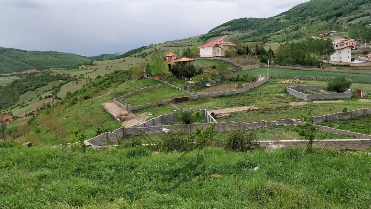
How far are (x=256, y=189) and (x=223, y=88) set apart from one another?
113 feet

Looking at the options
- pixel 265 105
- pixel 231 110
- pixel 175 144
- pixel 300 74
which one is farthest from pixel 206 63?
pixel 175 144

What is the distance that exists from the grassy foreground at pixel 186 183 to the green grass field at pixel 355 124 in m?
13.3

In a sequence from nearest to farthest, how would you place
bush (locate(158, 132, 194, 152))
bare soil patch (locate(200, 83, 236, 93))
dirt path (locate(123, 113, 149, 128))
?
bush (locate(158, 132, 194, 152)), dirt path (locate(123, 113, 149, 128)), bare soil patch (locate(200, 83, 236, 93))

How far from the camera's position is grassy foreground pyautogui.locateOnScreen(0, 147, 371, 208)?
6633 millimetres

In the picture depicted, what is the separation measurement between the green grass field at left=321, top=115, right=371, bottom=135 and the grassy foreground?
13.3 meters

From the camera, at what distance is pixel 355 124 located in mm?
22531

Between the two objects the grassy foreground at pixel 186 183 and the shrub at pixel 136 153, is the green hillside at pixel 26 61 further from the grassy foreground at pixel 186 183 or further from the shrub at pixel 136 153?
the grassy foreground at pixel 186 183

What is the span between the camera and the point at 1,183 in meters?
7.73

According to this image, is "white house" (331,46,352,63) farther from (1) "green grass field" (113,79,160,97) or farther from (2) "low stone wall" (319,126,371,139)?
(2) "low stone wall" (319,126,371,139)

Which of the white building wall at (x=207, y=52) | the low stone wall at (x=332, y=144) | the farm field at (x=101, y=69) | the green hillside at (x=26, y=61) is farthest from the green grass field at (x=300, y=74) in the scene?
the green hillside at (x=26, y=61)

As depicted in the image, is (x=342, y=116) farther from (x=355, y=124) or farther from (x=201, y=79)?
(x=201, y=79)

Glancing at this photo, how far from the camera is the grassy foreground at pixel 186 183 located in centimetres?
663

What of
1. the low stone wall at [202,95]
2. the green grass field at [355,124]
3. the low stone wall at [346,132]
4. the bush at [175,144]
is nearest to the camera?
the bush at [175,144]

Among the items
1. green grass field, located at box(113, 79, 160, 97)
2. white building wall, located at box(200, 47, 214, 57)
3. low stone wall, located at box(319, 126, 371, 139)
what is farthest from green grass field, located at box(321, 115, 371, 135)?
white building wall, located at box(200, 47, 214, 57)
